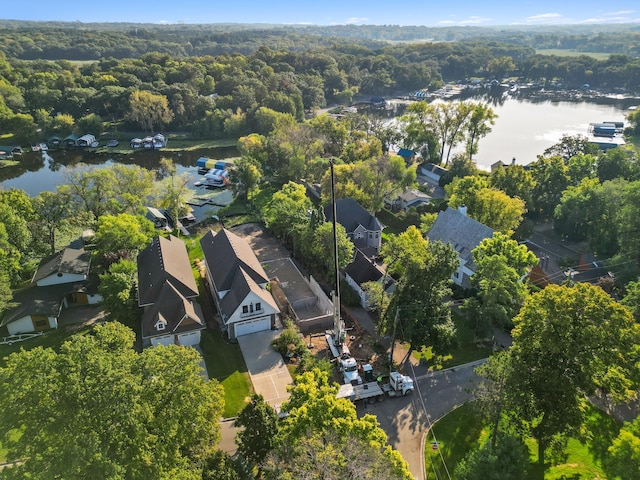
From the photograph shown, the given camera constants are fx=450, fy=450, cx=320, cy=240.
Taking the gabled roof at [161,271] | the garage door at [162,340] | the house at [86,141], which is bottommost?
the house at [86,141]

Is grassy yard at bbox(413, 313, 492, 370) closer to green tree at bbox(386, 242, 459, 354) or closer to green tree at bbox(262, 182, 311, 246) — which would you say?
green tree at bbox(386, 242, 459, 354)

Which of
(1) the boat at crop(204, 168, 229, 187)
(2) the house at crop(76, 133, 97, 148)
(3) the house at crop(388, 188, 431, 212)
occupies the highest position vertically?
(3) the house at crop(388, 188, 431, 212)

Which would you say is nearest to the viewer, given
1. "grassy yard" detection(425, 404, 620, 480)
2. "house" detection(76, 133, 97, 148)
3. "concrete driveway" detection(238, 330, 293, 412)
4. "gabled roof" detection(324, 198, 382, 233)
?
"grassy yard" detection(425, 404, 620, 480)

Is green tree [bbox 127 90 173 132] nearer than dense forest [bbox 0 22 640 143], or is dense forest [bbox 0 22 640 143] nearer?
green tree [bbox 127 90 173 132]

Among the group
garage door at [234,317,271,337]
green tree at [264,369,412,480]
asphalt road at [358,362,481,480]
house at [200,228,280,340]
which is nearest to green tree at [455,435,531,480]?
green tree at [264,369,412,480]

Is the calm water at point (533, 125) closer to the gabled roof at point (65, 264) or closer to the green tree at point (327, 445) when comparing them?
the gabled roof at point (65, 264)

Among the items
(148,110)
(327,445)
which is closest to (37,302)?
(327,445)

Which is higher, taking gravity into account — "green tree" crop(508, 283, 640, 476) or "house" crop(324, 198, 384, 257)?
"green tree" crop(508, 283, 640, 476)

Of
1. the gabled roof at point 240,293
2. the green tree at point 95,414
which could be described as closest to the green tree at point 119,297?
the gabled roof at point 240,293
